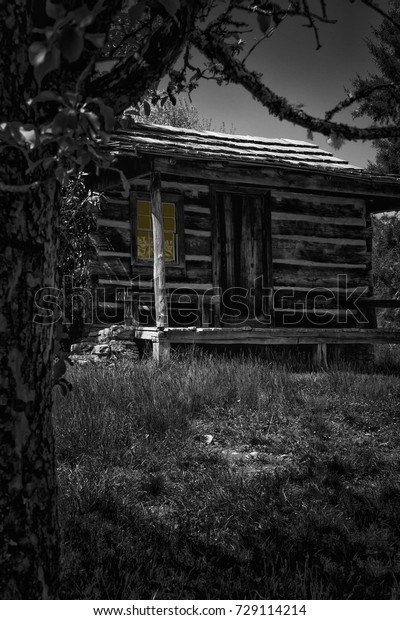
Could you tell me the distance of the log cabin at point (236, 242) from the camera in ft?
34.9

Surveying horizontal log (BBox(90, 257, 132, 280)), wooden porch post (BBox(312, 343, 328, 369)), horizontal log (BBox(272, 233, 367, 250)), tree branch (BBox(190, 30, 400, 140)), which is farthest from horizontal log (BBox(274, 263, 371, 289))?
tree branch (BBox(190, 30, 400, 140))

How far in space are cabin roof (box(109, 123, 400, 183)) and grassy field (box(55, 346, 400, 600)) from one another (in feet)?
12.9

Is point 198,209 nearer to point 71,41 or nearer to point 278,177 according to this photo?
point 278,177

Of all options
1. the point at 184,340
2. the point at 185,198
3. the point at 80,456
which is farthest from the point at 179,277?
the point at 80,456

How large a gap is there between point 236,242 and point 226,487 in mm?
8402

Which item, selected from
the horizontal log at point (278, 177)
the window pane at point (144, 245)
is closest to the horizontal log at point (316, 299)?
the horizontal log at point (278, 177)

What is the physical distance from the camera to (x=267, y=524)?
4.37 m

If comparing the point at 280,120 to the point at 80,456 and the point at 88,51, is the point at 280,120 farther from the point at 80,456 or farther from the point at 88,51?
the point at 80,456

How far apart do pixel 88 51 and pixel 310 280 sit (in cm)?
1089

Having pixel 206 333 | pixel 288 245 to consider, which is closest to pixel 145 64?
pixel 206 333

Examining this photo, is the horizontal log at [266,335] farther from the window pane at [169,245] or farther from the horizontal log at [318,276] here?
the window pane at [169,245]

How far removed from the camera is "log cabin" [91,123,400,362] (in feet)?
34.9

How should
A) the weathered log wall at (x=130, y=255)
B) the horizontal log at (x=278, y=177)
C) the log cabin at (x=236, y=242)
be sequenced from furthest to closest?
the weathered log wall at (x=130, y=255) → the log cabin at (x=236, y=242) → the horizontal log at (x=278, y=177)

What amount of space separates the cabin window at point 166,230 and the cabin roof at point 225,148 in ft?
3.97
